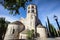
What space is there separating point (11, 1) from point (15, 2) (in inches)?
13.4

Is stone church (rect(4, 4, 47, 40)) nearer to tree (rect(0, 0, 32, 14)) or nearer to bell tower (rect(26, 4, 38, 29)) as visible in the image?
bell tower (rect(26, 4, 38, 29))

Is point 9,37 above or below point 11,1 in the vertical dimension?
below

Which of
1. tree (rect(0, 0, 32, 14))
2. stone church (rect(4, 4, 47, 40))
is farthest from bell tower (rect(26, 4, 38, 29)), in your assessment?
tree (rect(0, 0, 32, 14))

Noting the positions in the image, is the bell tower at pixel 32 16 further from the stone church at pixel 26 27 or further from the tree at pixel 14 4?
the tree at pixel 14 4

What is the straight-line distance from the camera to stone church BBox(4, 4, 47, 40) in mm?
52594

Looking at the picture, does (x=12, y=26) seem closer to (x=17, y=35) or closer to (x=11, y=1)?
(x=17, y=35)

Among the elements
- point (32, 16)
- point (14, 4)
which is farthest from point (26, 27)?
point (14, 4)

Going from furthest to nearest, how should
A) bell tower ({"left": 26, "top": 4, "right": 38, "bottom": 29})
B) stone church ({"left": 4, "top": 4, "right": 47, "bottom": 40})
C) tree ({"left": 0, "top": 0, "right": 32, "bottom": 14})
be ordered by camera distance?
bell tower ({"left": 26, "top": 4, "right": 38, "bottom": 29}) < stone church ({"left": 4, "top": 4, "right": 47, "bottom": 40}) < tree ({"left": 0, "top": 0, "right": 32, "bottom": 14})

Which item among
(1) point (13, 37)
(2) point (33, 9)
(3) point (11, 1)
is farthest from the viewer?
(2) point (33, 9)

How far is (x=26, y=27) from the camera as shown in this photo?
57.6 meters

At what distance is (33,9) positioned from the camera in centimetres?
5956

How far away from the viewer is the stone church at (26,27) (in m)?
52.6

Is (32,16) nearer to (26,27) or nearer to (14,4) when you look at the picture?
(26,27)

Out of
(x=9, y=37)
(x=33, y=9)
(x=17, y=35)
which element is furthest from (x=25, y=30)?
(x=33, y=9)
